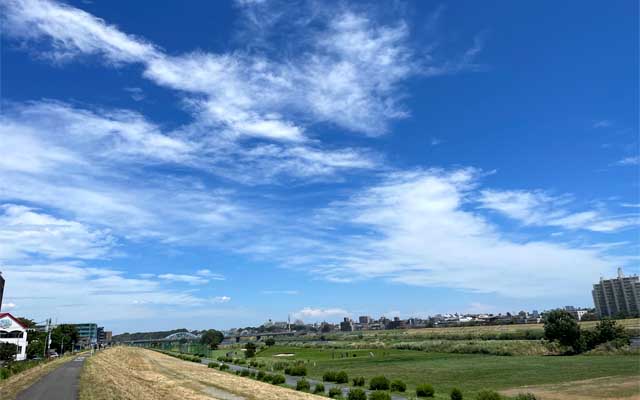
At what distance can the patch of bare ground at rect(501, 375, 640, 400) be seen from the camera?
125 ft

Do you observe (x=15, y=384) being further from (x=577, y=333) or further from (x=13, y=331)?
(x=577, y=333)

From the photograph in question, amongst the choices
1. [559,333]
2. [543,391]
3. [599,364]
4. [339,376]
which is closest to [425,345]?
[559,333]

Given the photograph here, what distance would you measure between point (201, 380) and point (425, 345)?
89.0 meters

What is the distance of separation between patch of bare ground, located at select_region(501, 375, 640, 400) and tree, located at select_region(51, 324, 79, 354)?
450 ft

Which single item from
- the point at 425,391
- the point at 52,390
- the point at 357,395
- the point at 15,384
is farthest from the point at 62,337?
the point at 425,391

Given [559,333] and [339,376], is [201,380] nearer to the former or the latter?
[339,376]

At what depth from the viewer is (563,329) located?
9369cm

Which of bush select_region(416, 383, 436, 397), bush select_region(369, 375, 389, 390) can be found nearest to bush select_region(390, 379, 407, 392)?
bush select_region(369, 375, 389, 390)

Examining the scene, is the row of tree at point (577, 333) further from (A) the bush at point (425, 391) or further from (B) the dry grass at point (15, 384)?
(B) the dry grass at point (15, 384)

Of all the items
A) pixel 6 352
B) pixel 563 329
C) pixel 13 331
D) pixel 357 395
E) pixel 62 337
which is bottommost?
pixel 357 395

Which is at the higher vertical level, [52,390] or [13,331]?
[13,331]

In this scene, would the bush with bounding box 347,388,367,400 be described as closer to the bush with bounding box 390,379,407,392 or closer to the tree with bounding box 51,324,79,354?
the bush with bounding box 390,379,407,392

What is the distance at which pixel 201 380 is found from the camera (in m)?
57.6

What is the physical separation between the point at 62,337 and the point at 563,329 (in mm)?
138525
